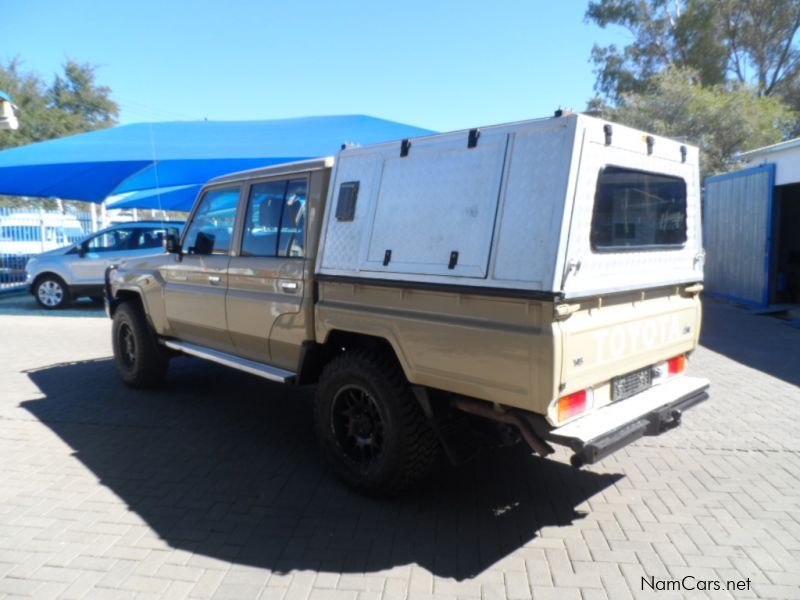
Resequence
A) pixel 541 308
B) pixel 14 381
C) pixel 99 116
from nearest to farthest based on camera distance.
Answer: pixel 541 308
pixel 14 381
pixel 99 116

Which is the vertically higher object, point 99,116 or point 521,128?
point 99,116

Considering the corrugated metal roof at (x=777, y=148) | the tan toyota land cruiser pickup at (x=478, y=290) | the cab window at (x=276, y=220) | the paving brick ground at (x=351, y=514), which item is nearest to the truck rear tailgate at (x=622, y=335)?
the tan toyota land cruiser pickup at (x=478, y=290)

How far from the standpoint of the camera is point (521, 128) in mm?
3055

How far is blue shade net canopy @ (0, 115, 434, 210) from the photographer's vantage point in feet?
37.5

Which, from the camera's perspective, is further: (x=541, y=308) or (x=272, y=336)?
(x=272, y=336)

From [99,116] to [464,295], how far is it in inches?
1574

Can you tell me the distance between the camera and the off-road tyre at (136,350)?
19.9 feet

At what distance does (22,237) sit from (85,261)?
19.6 feet

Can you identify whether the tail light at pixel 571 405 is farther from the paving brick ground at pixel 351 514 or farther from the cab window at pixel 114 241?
the cab window at pixel 114 241

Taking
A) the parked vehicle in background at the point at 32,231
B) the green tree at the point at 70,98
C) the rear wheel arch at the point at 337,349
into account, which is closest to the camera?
the rear wheel arch at the point at 337,349

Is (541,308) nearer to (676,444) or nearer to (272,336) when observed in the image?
(272,336)

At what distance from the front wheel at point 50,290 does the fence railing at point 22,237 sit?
13.6 feet

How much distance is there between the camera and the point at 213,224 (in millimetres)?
5246

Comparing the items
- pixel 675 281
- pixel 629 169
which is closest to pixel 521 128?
pixel 629 169
